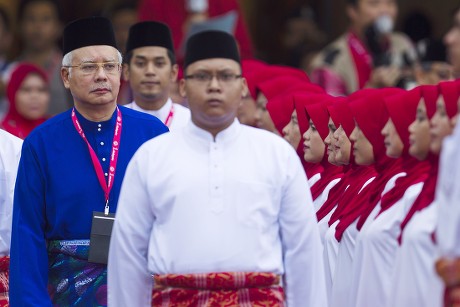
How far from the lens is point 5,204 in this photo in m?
9.38

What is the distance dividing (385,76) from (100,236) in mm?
5702

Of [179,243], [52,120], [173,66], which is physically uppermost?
[173,66]

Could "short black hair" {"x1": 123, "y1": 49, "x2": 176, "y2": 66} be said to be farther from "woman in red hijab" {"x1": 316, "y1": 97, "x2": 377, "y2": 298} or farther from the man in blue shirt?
the man in blue shirt

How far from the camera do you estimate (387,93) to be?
9.48m

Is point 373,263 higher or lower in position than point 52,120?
lower

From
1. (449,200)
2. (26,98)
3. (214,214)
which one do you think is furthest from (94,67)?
(26,98)

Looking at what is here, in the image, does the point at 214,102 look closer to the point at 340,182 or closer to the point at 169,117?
the point at 340,182

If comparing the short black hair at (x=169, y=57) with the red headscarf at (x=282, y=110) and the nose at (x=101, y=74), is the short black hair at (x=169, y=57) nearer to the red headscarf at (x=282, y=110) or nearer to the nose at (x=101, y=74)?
the red headscarf at (x=282, y=110)

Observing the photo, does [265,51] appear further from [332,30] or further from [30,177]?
[30,177]

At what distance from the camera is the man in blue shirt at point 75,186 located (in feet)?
27.8

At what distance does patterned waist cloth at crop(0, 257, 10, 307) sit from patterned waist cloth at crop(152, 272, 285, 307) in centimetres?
192

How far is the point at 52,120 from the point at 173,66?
88.7 inches

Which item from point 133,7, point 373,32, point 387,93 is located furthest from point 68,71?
point 133,7

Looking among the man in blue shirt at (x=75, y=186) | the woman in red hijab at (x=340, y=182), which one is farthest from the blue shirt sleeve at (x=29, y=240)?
the woman in red hijab at (x=340, y=182)
